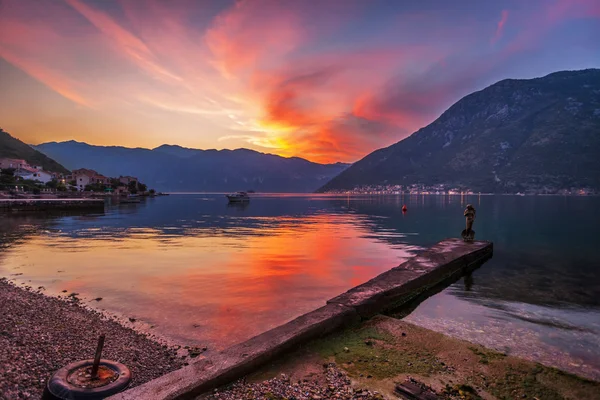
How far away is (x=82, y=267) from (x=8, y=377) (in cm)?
1684

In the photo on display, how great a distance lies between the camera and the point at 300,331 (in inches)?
357

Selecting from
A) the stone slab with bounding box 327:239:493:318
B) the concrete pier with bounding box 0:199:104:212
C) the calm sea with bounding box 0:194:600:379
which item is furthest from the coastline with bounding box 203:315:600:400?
the concrete pier with bounding box 0:199:104:212

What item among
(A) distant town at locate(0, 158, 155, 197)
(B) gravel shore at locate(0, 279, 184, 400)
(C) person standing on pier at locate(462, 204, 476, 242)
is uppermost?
(A) distant town at locate(0, 158, 155, 197)

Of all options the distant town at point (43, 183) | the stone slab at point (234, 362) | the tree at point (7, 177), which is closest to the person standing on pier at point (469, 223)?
the stone slab at point (234, 362)

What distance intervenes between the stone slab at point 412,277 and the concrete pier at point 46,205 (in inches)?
3555

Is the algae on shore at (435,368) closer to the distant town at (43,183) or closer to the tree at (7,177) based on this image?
the distant town at (43,183)

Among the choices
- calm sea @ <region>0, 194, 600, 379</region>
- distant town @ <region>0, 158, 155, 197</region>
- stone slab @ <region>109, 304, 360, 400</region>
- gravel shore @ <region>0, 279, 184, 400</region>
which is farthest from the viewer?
A: distant town @ <region>0, 158, 155, 197</region>

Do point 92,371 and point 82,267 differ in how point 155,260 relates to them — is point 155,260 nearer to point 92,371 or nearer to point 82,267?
point 82,267

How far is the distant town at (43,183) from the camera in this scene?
11626 cm

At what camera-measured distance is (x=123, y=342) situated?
10.5 m

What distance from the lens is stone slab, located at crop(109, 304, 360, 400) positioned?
643cm

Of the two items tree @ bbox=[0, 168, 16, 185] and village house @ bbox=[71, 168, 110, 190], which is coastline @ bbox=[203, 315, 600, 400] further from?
village house @ bbox=[71, 168, 110, 190]

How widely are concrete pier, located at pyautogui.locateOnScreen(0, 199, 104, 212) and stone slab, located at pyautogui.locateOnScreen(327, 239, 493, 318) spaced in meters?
90.3

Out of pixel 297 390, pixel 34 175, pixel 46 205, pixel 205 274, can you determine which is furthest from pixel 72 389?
pixel 34 175
